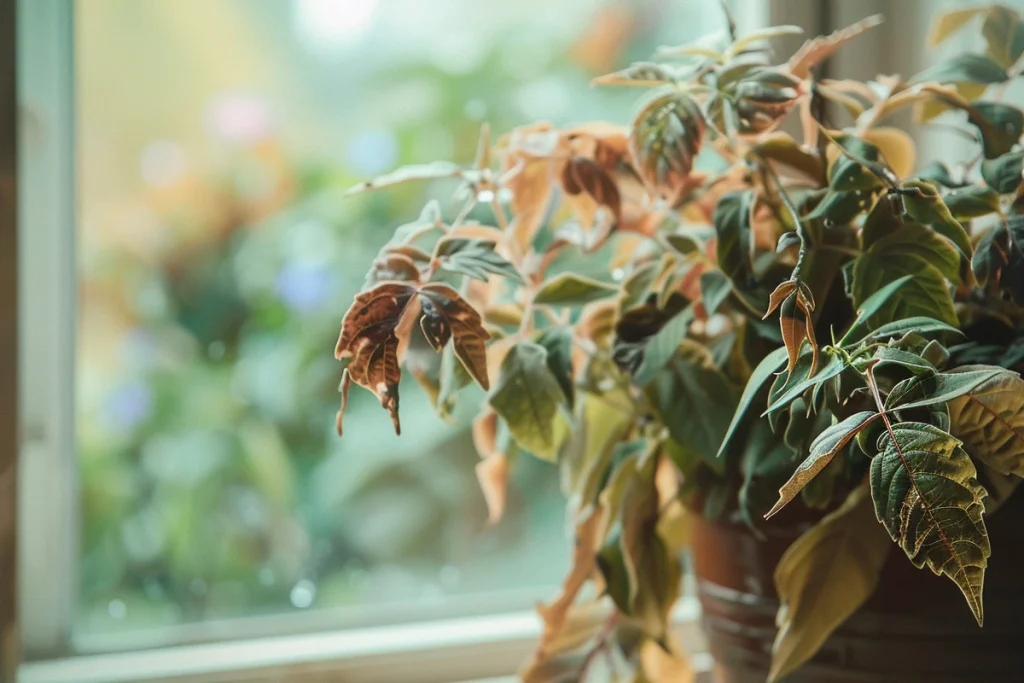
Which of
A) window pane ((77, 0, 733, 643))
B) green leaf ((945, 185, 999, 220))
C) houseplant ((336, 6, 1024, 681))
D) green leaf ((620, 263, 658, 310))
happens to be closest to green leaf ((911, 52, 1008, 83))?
houseplant ((336, 6, 1024, 681))

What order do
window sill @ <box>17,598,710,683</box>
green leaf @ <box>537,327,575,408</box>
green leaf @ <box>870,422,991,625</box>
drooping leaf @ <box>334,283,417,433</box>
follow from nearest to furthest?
green leaf @ <box>870,422,991,625</box>, drooping leaf @ <box>334,283,417,433</box>, green leaf @ <box>537,327,575,408</box>, window sill @ <box>17,598,710,683</box>

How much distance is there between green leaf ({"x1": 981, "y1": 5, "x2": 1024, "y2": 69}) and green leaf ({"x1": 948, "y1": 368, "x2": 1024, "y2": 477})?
314 millimetres

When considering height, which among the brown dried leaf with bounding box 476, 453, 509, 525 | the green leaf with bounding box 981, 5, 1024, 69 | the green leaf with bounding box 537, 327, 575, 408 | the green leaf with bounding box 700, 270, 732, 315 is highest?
the green leaf with bounding box 981, 5, 1024, 69

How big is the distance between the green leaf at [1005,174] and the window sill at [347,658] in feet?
1.71

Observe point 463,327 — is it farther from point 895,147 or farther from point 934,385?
point 895,147

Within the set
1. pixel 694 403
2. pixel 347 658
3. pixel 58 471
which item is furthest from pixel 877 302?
pixel 58 471

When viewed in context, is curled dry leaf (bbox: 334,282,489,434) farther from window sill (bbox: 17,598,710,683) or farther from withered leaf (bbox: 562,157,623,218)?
window sill (bbox: 17,598,710,683)

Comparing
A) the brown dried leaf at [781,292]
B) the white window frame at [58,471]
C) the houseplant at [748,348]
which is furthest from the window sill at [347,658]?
the brown dried leaf at [781,292]

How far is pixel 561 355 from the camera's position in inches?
21.8

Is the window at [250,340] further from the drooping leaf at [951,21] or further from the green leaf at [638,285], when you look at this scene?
the green leaf at [638,285]

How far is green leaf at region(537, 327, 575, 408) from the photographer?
0.55 metres

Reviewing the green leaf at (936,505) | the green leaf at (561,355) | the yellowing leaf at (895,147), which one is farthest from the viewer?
the yellowing leaf at (895,147)

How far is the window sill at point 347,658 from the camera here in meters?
0.82

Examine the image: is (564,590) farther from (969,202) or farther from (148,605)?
(148,605)
